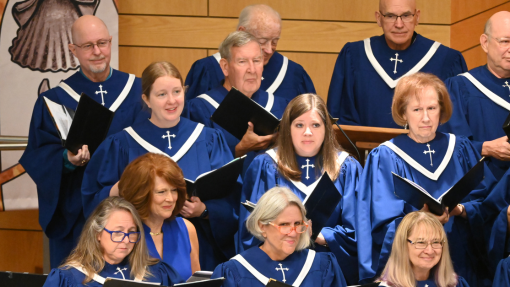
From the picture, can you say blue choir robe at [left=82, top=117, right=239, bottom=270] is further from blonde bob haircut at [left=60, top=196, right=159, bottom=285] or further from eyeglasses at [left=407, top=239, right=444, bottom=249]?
eyeglasses at [left=407, top=239, right=444, bottom=249]

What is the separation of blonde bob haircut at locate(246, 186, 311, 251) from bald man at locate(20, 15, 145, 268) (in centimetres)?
137

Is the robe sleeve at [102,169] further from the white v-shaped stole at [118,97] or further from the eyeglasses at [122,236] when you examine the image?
the eyeglasses at [122,236]

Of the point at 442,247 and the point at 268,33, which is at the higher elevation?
the point at 268,33

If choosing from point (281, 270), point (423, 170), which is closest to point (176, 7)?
point (423, 170)

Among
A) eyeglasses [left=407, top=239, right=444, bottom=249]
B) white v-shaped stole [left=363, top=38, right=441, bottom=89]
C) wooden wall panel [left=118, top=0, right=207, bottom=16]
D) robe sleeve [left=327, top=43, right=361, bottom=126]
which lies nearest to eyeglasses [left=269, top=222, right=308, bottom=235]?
eyeglasses [left=407, top=239, right=444, bottom=249]

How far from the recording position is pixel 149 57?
7.11m

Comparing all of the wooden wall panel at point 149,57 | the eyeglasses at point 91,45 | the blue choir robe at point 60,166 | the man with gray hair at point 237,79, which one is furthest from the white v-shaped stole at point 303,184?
the wooden wall panel at point 149,57

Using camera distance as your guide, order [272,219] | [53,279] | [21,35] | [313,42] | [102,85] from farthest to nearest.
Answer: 1. [313,42]
2. [21,35]
3. [102,85]
4. [272,219]
5. [53,279]

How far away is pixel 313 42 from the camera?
23.7 ft

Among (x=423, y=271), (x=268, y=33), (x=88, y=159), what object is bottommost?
(x=423, y=271)

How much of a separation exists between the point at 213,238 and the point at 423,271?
4.37 feet

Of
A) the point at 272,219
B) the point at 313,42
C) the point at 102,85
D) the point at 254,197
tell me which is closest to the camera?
the point at 272,219

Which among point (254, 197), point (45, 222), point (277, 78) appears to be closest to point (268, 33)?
point (277, 78)

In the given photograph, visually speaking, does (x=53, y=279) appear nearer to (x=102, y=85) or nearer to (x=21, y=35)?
(x=102, y=85)
